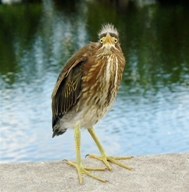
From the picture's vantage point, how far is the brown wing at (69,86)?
3.07 m

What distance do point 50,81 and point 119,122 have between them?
588cm

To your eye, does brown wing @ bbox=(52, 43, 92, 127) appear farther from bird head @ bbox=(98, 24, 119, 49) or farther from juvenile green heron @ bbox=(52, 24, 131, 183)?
bird head @ bbox=(98, 24, 119, 49)

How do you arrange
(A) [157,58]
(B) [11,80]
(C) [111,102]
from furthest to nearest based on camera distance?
(A) [157,58]
(B) [11,80]
(C) [111,102]

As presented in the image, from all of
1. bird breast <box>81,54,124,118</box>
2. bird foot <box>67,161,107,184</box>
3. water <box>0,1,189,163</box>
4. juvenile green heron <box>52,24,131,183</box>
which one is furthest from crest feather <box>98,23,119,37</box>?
water <box>0,1,189,163</box>

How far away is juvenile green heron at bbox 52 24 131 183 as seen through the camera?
115 inches

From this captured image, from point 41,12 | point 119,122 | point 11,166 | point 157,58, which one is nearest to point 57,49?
point 157,58

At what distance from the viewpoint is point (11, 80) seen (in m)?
24.2

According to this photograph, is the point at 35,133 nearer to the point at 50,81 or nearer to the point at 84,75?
the point at 50,81

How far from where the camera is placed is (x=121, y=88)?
77.4ft

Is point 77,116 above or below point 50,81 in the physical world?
above

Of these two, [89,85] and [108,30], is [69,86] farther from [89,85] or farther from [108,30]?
[108,30]

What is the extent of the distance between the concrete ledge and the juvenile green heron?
65 mm

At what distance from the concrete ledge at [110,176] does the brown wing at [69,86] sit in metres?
Answer: 0.37

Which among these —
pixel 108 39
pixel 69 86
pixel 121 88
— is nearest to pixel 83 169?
pixel 69 86
